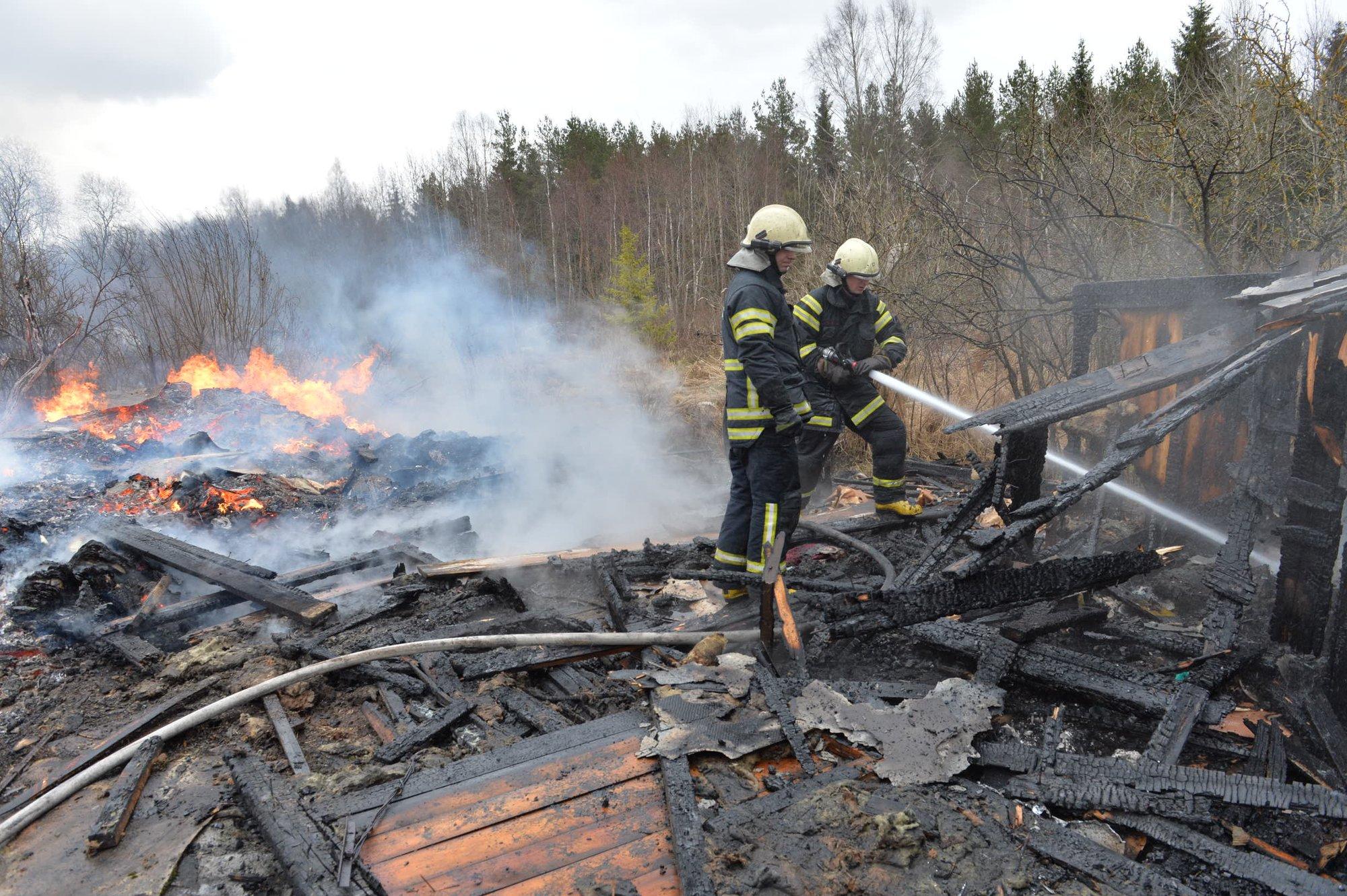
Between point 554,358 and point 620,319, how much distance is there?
2653 mm

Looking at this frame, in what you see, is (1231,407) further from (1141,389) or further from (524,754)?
(524,754)

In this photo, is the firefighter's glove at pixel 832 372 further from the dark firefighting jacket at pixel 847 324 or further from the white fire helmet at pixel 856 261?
the white fire helmet at pixel 856 261

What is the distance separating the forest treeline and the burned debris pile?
4.34 m

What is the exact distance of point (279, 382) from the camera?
15.6m

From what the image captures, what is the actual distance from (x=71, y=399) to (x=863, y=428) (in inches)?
561

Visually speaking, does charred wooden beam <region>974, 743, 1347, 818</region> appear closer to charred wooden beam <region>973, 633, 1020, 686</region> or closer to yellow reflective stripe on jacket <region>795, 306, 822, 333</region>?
charred wooden beam <region>973, 633, 1020, 686</region>

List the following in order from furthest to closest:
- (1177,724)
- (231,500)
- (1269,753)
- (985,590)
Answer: (231,500) → (985,590) → (1177,724) → (1269,753)

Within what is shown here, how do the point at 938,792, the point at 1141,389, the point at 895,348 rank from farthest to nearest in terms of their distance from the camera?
the point at 895,348, the point at 1141,389, the point at 938,792

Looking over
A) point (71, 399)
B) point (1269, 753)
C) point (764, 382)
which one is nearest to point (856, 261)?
point (764, 382)

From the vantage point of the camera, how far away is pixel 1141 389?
3.73 m

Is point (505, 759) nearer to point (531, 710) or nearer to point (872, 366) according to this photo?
point (531, 710)

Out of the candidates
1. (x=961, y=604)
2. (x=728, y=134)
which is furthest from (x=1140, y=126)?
(x=728, y=134)

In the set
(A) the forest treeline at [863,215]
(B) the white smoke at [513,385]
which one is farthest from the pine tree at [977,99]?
(B) the white smoke at [513,385]

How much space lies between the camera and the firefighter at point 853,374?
6215 mm
